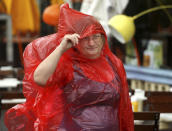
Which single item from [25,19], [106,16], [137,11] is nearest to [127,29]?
[106,16]

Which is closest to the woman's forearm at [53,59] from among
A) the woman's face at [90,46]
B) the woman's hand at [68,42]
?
the woman's hand at [68,42]

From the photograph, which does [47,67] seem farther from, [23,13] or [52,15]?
[23,13]

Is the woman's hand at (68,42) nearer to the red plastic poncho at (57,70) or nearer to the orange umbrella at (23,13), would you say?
the red plastic poncho at (57,70)

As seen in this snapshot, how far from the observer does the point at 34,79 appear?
2.19 metres

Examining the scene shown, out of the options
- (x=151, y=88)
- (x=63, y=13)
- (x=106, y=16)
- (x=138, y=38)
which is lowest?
(x=151, y=88)

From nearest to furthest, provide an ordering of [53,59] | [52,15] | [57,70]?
[53,59]
[57,70]
[52,15]

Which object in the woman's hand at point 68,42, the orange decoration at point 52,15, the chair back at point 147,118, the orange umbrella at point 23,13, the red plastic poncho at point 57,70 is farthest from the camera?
the orange umbrella at point 23,13

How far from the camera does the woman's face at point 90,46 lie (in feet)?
7.55

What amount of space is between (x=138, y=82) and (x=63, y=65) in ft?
10.7

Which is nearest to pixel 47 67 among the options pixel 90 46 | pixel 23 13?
pixel 90 46

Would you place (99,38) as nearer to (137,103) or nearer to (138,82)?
(137,103)

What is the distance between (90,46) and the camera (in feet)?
7.55

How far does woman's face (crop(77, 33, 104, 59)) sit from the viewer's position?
2303 millimetres

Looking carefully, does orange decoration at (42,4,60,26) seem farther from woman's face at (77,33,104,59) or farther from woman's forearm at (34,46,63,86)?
woman's forearm at (34,46,63,86)
